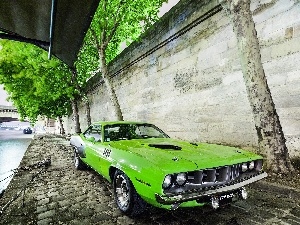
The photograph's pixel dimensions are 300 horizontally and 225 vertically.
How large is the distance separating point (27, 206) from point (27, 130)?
7602cm

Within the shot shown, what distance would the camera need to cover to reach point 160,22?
984 cm

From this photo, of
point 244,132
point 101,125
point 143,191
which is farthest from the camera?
point 244,132

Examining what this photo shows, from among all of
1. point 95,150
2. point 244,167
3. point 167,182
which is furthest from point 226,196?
point 95,150

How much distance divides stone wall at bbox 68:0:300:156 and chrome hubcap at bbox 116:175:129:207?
13.1 ft

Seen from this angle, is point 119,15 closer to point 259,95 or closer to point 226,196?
point 259,95

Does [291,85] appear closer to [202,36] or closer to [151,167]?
[202,36]

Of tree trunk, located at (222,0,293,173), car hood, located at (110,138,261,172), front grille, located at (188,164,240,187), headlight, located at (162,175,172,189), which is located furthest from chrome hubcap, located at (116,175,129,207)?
tree trunk, located at (222,0,293,173)

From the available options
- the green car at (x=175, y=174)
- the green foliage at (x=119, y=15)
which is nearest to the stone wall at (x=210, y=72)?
the green foliage at (x=119, y=15)

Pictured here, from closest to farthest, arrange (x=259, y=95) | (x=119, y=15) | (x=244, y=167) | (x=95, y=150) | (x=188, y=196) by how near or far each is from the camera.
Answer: (x=188, y=196)
(x=244, y=167)
(x=259, y=95)
(x=95, y=150)
(x=119, y=15)

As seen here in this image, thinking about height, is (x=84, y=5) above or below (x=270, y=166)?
above

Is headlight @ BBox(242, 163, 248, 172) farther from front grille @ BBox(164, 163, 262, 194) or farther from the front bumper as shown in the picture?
the front bumper

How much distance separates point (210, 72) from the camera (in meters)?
7.52

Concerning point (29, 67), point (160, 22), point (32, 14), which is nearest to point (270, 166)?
point (32, 14)

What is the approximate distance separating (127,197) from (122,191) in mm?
206
